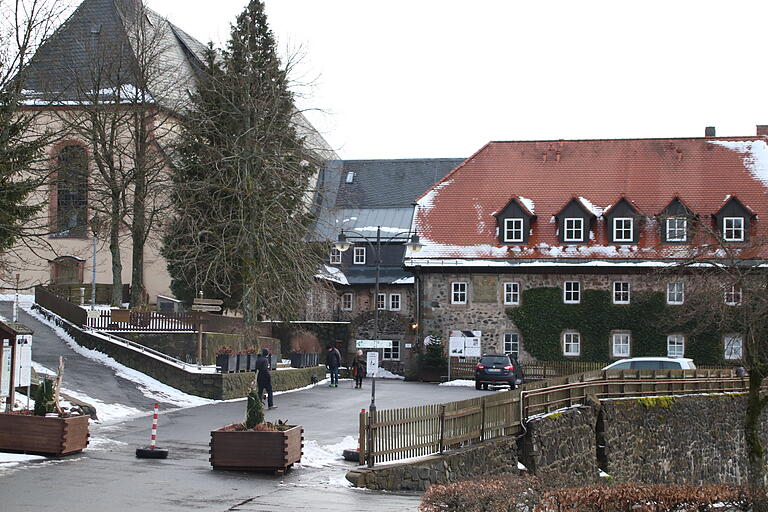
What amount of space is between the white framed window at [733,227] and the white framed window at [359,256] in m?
Result: 23.0

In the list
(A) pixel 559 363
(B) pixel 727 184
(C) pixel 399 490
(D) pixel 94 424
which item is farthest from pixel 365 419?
(B) pixel 727 184

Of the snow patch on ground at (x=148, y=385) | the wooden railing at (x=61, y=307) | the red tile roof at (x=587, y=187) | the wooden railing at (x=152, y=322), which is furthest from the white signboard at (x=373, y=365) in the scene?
the red tile roof at (x=587, y=187)

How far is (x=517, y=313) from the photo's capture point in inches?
2067

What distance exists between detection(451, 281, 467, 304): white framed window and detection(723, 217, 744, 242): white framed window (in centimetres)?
1257

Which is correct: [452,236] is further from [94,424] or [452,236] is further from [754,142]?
[94,424]

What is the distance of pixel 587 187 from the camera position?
180 feet

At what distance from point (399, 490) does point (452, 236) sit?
3600cm

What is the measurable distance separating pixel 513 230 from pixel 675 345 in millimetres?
9309

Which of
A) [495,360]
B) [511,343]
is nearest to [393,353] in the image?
[511,343]

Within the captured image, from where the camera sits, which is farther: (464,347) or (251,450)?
(464,347)

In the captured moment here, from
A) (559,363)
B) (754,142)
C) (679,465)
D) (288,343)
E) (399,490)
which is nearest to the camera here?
(399,490)

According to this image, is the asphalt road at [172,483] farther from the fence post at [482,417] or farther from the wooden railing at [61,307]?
the wooden railing at [61,307]

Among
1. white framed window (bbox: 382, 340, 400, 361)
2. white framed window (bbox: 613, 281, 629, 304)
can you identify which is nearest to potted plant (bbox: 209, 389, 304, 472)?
white framed window (bbox: 613, 281, 629, 304)

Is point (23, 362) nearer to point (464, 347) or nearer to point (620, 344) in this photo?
point (464, 347)
